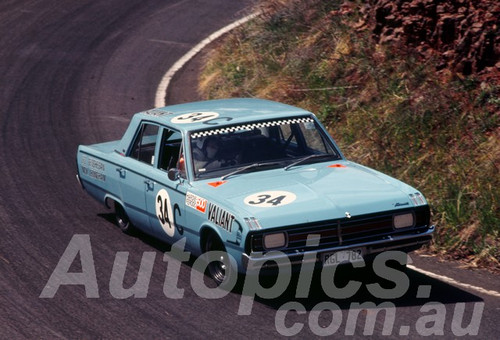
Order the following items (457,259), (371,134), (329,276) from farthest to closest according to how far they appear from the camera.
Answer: (371,134), (457,259), (329,276)

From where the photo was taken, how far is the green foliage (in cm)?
1053

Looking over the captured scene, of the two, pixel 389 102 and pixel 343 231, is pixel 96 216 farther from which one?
pixel 389 102

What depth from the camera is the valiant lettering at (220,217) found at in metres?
8.58

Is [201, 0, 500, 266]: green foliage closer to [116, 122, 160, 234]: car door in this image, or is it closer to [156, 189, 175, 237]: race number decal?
[156, 189, 175, 237]: race number decal

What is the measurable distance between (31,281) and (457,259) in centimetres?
446

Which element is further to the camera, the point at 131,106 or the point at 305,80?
the point at 131,106

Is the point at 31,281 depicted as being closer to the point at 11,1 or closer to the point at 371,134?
the point at 371,134

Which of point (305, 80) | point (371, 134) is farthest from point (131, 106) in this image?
point (371, 134)

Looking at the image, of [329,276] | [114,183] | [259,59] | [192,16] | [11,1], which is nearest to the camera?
[329,276]

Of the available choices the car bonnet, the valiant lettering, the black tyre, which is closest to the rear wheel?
the car bonnet

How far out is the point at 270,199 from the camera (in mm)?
8711

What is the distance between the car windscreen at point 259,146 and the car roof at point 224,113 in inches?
2.9

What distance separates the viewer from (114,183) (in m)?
10.9

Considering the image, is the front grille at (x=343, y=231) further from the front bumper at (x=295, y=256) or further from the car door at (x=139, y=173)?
the car door at (x=139, y=173)
